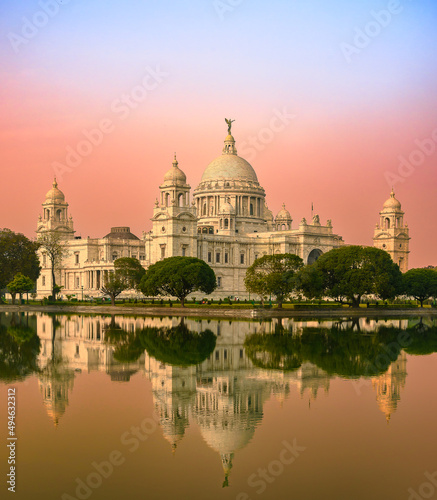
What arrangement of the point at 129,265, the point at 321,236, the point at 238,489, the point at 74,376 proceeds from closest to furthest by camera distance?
the point at 238,489 → the point at 74,376 → the point at 129,265 → the point at 321,236

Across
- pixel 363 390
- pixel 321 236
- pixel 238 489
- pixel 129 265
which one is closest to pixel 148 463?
pixel 238 489

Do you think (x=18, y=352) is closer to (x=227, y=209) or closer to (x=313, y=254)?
(x=227, y=209)

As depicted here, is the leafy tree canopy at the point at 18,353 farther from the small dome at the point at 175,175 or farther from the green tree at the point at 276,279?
the small dome at the point at 175,175

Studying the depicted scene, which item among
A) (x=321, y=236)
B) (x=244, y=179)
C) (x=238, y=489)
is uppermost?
(x=244, y=179)

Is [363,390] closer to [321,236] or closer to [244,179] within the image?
[321,236]

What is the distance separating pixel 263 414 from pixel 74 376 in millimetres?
10157

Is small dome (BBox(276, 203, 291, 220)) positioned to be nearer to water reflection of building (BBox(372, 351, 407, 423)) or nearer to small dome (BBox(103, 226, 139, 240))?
small dome (BBox(103, 226, 139, 240))

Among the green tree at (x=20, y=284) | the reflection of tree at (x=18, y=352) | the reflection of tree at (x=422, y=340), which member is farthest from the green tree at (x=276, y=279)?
the green tree at (x=20, y=284)

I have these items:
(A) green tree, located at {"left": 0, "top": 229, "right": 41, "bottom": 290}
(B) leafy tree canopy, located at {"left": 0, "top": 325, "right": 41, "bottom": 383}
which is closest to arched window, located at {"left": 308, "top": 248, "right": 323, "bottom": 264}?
(A) green tree, located at {"left": 0, "top": 229, "right": 41, "bottom": 290}

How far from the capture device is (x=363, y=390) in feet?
85.4

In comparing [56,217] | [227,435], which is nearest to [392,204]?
[56,217]

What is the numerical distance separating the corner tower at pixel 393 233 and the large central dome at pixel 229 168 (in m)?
29.3

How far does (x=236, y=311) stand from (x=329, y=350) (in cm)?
3316

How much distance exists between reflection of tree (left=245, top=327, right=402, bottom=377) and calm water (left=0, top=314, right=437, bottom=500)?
0.48ft
